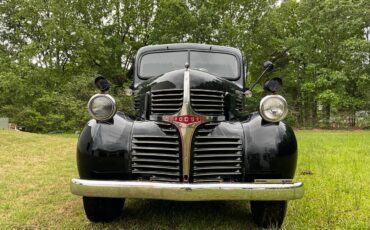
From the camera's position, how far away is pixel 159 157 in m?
3.20

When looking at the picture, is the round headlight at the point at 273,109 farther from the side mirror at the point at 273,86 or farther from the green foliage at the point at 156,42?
the green foliage at the point at 156,42

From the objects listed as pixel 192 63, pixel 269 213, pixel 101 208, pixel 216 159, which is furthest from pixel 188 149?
pixel 192 63

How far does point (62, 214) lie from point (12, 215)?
0.51 m

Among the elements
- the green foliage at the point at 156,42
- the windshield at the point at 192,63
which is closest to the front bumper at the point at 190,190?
the windshield at the point at 192,63

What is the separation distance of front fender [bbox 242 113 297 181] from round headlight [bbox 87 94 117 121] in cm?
122

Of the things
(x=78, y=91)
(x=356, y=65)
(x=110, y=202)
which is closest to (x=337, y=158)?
(x=110, y=202)

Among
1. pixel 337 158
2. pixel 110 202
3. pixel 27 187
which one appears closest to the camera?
pixel 110 202

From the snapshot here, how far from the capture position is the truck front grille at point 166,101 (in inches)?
139

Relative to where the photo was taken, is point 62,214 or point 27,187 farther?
point 27,187

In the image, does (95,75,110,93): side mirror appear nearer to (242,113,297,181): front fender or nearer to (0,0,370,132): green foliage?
(242,113,297,181): front fender

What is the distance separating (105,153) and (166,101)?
79 centimetres

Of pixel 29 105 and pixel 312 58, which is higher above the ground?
pixel 312 58

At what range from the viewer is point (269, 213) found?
3441mm

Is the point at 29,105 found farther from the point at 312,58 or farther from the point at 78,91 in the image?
the point at 312,58
